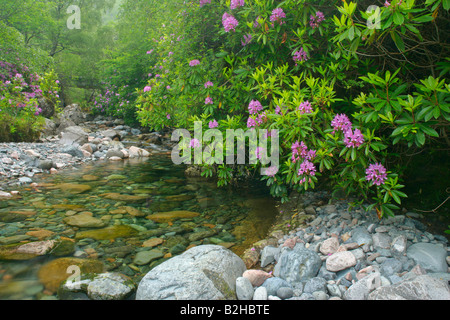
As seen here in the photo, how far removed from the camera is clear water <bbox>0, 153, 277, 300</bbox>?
3.20 metres

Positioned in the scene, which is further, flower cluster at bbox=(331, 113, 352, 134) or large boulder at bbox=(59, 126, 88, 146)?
large boulder at bbox=(59, 126, 88, 146)

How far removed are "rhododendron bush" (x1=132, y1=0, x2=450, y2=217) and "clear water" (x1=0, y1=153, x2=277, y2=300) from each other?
2.39ft

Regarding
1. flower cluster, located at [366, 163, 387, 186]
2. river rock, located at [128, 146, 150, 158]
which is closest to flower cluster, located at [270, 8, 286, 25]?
flower cluster, located at [366, 163, 387, 186]

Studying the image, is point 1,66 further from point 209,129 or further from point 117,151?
point 209,129

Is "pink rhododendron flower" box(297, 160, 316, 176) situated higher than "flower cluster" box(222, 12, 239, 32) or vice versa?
"flower cluster" box(222, 12, 239, 32)

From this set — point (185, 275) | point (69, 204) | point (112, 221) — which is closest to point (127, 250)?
point (112, 221)

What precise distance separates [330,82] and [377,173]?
146 cm

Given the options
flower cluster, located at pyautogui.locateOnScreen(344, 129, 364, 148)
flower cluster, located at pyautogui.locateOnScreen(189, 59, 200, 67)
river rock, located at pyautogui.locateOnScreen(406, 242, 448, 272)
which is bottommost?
river rock, located at pyautogui.locateOnScreen(406, 242, 448, 272)

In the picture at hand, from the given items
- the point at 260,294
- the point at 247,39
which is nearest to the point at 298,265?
the point at 260,294

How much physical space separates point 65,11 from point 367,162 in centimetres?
2771

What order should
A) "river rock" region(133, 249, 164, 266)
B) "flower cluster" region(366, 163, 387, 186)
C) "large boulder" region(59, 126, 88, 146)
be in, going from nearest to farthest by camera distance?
"flower cluster" region(366, 163, 387, 186), "river rock" region(133, 249, 164, 266), "large boulder" region(59, 126, 88, 146)

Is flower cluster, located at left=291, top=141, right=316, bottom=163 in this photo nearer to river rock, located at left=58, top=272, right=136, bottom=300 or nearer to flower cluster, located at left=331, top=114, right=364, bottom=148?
flower cluster, located at left=331, top=114, right=364, bottom=148

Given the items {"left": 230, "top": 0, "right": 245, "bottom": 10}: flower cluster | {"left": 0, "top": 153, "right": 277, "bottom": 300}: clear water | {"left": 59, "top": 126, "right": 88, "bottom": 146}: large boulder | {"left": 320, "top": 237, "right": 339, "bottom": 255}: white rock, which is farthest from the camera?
{"left": 59, "top": 126, "right": 88, "bottom": 146}: large boulder

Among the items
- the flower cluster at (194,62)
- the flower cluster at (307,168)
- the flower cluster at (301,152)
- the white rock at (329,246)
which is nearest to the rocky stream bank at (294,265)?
the white rock at (329,246)
